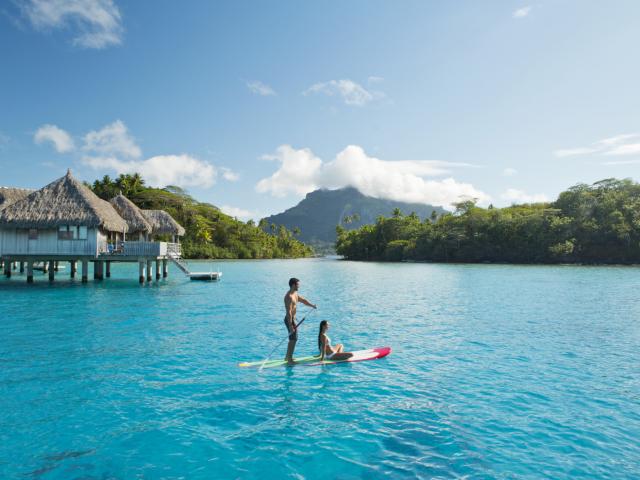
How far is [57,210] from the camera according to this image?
31906mm

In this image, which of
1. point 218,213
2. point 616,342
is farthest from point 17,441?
point 218,213

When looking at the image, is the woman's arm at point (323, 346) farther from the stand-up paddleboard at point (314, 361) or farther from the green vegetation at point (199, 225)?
the green vegetation at point (199, 225)

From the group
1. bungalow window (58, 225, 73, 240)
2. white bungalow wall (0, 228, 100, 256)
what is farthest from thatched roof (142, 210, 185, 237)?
bungalow window (58, 225, 73, 240)

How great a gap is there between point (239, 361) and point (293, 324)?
99.4 inches

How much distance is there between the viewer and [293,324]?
11.8m

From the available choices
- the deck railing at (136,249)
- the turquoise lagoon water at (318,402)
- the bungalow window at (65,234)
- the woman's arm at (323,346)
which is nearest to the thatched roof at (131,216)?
the deck railing at (136,249)

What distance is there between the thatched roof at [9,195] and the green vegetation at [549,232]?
84.9 metres

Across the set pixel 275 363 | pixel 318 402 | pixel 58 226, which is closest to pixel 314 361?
pixel 275 363

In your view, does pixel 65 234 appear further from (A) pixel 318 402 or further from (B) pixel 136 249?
(A) pixel 318 402

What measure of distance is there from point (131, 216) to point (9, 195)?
11858 mm

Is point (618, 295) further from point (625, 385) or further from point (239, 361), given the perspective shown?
point (239, 361)

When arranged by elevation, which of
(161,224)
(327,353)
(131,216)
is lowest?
(327,353)

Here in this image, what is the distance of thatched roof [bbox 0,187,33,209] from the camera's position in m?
39.0

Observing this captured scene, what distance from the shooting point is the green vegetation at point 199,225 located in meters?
100
